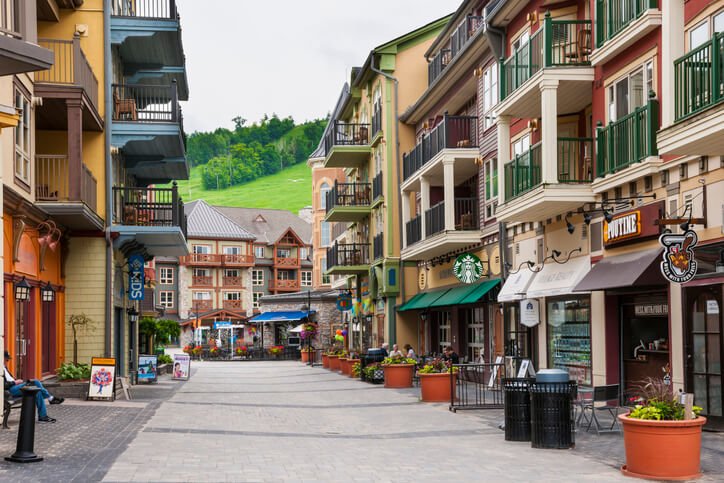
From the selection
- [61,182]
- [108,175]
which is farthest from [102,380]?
[108,175]

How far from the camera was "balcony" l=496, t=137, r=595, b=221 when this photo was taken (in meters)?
19.7

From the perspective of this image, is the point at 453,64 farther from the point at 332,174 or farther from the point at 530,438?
the point at 332,174

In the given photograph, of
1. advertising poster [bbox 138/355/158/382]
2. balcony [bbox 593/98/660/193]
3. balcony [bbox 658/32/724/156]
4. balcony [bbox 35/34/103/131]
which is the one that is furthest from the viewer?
advertising poster [bbox 138/355/158/382]

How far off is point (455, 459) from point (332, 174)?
58969 millimetres

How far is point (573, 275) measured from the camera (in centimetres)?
2052

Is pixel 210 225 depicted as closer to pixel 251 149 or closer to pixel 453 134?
pixel 453 134

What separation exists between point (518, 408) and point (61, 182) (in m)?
12.9

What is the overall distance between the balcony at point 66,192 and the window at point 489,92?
1110cm

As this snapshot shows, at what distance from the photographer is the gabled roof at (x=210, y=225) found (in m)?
94.9

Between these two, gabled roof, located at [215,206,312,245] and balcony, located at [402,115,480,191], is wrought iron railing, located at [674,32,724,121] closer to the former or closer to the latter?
balcony, located at [402,115,480,191]

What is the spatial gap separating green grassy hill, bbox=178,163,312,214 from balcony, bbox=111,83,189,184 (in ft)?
427

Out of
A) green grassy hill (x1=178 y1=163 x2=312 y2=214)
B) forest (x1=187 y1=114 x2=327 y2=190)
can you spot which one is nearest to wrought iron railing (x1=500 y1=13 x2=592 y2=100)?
→ green grassy hill (x1=178 y1=163 x2=312 y2=214)

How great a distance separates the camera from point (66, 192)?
22219 millimetres

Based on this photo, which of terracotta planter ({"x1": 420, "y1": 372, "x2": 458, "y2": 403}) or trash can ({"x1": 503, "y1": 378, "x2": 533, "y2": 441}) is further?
terracotta planter ({"x1": 420, "y1": 372, "x2": 458, "y2": 403})
